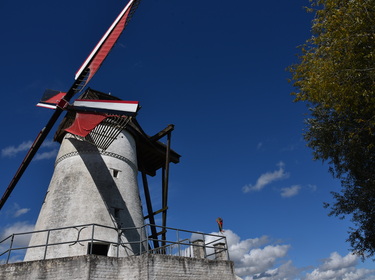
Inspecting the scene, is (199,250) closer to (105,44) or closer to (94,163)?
(94,163)

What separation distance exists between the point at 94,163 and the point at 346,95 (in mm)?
11381

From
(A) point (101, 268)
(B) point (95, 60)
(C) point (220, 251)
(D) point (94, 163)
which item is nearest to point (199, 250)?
(C) point (220, 251)

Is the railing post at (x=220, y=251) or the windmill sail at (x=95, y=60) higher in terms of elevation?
the windmill sail at (x=95, y=60)

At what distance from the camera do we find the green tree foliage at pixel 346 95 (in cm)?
914

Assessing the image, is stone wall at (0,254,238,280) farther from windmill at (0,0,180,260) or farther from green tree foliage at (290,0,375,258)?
green tree foliage at (290,0,375,258)

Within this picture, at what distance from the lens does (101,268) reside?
1027cm

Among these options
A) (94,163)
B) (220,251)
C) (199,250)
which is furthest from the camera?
(94,163)

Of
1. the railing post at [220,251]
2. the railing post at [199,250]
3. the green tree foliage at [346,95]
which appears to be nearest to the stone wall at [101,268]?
the railing post at [199,250]

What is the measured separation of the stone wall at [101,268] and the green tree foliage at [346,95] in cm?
740

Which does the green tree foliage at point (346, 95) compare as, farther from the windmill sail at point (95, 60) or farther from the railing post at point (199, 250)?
the windmill sail at point (95, 60)

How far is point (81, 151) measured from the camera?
51.2 ft

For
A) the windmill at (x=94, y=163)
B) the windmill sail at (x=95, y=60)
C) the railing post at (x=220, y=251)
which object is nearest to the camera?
the railing post at (x=220, y=251)

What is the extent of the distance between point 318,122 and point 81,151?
1125 cm

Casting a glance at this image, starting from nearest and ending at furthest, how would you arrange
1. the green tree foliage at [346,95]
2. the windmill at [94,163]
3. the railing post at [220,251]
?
the green tree foliage at [346,95]
the railing post at [220,251]
the windmill at [94,163]
